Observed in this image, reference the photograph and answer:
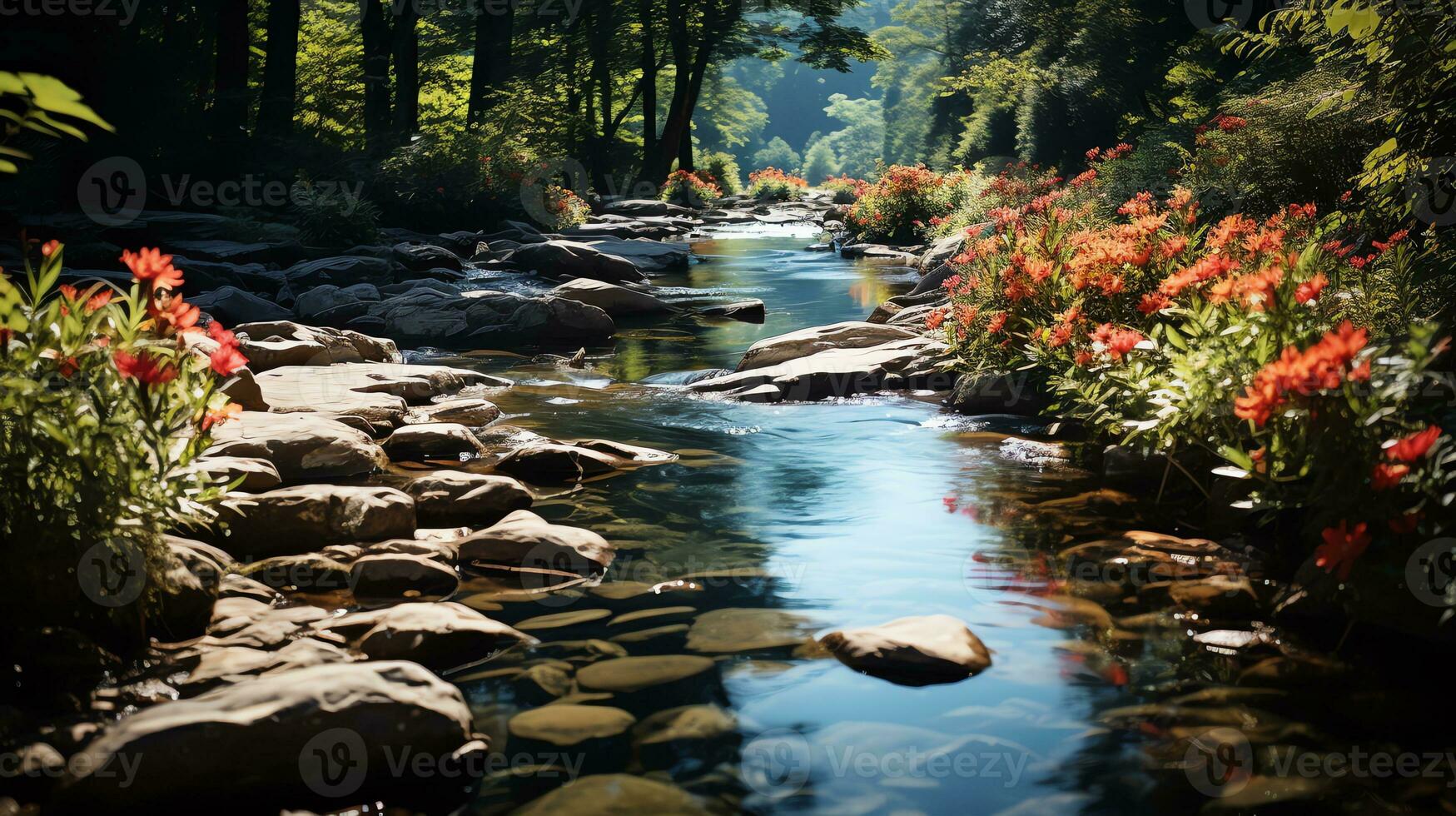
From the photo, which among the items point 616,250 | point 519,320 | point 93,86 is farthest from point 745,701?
point 616,250

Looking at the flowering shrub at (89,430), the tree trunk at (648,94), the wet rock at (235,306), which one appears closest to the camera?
the flowering shrub at (89,430)

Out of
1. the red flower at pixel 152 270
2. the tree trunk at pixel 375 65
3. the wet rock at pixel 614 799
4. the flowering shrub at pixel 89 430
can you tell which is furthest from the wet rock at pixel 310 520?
the tree trunk at pixel 375 65

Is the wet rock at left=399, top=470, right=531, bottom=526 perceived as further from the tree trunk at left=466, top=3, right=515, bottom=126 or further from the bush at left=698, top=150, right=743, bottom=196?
the bush at left=698, top=150, right=743, bottom=196

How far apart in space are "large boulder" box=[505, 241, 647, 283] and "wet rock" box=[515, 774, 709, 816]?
15.1m

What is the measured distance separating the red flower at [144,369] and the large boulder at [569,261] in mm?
14316

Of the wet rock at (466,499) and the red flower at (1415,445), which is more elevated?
the red flower at (1415,445)

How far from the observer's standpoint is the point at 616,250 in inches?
854

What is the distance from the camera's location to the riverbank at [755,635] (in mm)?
3574

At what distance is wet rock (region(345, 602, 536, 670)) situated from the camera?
14.3ft

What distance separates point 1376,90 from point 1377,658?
4.28 metres

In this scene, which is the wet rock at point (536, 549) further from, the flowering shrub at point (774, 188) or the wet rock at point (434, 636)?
the flowering shrub at point (774, 188)

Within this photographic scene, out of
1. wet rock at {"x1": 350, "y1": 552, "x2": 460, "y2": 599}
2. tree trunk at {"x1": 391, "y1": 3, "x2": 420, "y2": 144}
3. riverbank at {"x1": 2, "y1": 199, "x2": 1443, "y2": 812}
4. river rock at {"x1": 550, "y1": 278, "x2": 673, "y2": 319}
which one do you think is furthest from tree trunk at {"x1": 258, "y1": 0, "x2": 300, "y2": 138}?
wet rock at {"x1": 350, "y1": 552, "x2": 460, "y2": 599}

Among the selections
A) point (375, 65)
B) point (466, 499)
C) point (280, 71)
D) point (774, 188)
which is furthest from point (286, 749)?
point (774, 188)

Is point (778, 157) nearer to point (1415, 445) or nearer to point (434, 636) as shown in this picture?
point (434, 636)
